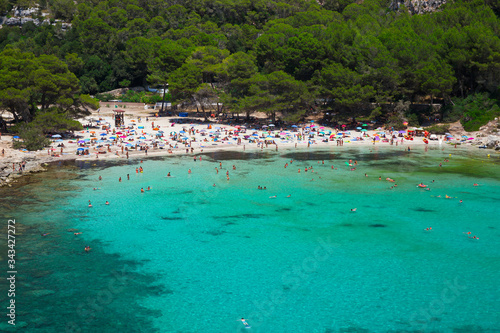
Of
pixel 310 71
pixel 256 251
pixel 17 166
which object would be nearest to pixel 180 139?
pixel 17 166

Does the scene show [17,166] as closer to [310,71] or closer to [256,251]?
[256,251]

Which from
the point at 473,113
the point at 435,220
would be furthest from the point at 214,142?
the point at 473,113

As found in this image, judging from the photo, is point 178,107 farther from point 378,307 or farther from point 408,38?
point 378,307

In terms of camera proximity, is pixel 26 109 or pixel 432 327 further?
pixel 26 109

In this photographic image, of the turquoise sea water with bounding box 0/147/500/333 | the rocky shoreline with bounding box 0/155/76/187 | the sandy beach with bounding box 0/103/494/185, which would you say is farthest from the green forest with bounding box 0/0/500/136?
the turquoise sea water with bounding box 0/147/500/333

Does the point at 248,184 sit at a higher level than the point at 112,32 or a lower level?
lower

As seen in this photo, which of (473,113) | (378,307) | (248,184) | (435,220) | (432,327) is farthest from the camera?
(473,113)

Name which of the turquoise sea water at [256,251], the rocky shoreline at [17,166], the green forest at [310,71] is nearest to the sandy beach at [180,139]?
the rocky shoreline at [17,166]
